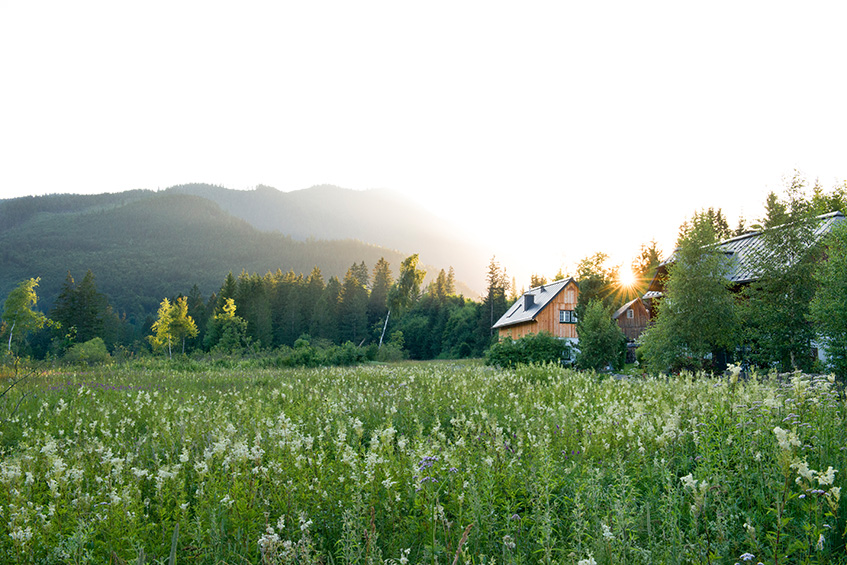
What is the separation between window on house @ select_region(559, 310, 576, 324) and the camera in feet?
140

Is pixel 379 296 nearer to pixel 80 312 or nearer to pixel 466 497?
pixel 80 312

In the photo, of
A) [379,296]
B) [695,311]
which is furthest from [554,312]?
[379,296]

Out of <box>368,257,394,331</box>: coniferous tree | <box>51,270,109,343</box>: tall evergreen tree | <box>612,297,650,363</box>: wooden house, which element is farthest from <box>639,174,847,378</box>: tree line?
<box>51,270,109,343</box>: tall evergreen tree

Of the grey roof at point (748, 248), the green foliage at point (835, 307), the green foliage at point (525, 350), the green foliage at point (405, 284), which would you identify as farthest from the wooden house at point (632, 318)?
the green foliage at point (835, 307)

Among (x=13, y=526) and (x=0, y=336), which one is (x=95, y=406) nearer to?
(x=13, y=526)

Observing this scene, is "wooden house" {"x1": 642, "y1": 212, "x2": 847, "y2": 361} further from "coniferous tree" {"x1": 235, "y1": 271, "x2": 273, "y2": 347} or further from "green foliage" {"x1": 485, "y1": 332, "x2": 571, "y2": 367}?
"coniferous tree" {"x1": 235, "y1": 271, "x2": 273, "y2": 347}

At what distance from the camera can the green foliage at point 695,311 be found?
2191cm

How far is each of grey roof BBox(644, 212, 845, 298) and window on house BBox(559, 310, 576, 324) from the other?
14827mm

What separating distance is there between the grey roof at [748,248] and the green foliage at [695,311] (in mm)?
1089

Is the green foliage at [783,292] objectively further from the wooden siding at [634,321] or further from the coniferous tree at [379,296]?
the coniferous tree at [379,296]

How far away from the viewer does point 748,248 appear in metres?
26.2

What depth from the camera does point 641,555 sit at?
3283 millimetres

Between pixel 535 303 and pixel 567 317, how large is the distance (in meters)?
3.17

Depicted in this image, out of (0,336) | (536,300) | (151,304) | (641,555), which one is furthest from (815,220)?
(151,304)
